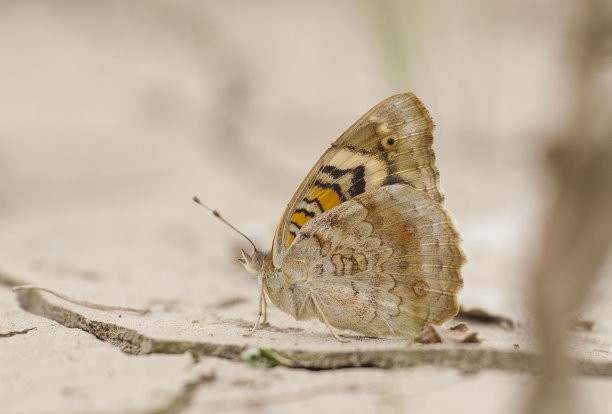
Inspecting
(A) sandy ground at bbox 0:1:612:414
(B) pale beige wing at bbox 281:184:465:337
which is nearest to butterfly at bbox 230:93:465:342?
(B) pale beige wing at bbox 281:184:465:337

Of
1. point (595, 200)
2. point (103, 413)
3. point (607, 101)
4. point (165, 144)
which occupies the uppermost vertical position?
point (165, 144)

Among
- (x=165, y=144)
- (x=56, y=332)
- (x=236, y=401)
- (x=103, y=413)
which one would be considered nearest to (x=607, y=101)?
(x=236, y=401)

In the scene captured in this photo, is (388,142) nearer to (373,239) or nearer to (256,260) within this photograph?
(373,239)

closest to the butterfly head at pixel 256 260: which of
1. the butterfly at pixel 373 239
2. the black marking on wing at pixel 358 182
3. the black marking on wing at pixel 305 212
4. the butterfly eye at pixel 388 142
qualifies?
the butterfly at pixel 373 239

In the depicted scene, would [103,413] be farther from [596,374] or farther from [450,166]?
[450,166]

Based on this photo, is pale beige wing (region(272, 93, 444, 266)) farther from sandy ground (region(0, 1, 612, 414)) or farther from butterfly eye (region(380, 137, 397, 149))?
sandy ground (region(0, 1, 612, 414))

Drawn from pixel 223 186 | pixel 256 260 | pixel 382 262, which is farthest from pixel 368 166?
pixel 223 186

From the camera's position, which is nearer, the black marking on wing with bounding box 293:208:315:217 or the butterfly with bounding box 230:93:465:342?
the butterfly with bounding box 230:93:465:342
